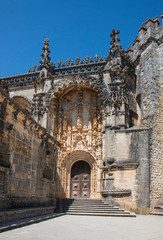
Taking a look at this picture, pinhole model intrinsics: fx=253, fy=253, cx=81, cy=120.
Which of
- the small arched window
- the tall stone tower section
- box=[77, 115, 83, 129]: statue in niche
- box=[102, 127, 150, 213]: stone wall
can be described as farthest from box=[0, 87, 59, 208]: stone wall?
box=[77, 115, 83, 129]: statue in niche

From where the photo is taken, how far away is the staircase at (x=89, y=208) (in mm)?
11337

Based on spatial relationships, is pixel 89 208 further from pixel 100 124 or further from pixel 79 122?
pixel 79 122

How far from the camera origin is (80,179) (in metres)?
16.8

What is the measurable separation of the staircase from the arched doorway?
99.7 inches

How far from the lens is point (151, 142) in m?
13.9

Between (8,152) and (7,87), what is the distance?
40.0 ft

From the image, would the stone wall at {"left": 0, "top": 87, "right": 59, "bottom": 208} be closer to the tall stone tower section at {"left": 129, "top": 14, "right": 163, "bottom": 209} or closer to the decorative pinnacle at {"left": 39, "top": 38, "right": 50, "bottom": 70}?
the tall stone tower section at {"left": 129, "top": 14, "right": 163, "bottom": 209}

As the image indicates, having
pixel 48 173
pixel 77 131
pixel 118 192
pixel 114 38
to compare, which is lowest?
pixel 118 192

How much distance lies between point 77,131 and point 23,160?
8866 mm

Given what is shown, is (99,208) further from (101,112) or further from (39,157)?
(101,112)

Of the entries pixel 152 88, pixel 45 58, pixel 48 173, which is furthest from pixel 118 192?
pixel 45 58

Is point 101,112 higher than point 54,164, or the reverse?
point 101,112

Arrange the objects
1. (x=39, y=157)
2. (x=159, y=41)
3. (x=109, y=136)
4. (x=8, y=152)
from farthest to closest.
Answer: (x=159, y=41) → (x=109, y=136) → (x=39, y=157) → (x=8, y=152)

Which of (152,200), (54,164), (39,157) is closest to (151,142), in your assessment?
(152,200)
